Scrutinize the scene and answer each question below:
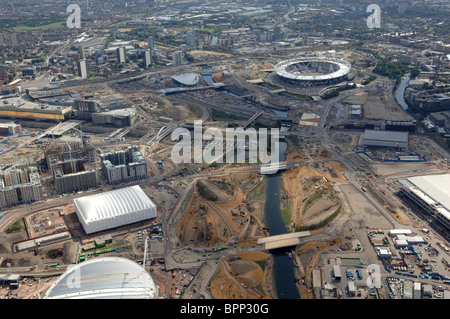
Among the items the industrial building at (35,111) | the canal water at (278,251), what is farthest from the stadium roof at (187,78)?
the canal water at (278,251)

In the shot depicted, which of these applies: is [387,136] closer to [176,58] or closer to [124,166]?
[124,166]

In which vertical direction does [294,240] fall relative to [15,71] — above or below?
below

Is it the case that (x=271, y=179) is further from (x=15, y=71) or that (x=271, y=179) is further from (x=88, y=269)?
(x=15, y=71)

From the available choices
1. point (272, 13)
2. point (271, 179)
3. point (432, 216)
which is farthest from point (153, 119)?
point (272, 13)

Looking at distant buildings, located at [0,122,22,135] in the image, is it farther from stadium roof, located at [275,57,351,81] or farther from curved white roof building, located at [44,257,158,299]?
stadium roof, located at [275,57,351,81]

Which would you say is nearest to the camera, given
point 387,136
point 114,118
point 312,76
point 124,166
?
point 124,166

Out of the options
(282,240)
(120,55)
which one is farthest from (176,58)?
(282,240)

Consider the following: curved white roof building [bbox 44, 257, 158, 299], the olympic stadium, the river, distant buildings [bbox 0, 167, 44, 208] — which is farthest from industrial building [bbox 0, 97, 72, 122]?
the river
